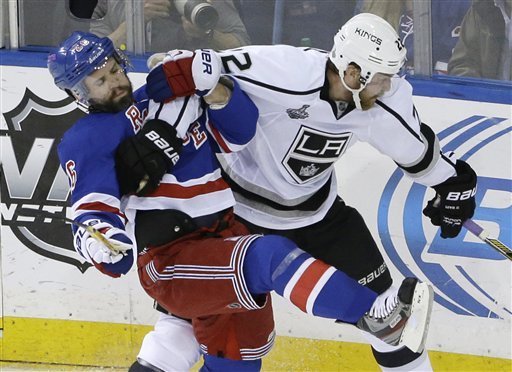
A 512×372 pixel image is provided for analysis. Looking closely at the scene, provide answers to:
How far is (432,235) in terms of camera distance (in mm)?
3934

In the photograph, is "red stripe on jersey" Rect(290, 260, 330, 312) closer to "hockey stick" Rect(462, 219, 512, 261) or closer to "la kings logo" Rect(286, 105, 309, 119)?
"la kings logo" Rect(286, 105, 309, 119)

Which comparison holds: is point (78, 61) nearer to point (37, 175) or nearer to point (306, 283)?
point (306, 283)

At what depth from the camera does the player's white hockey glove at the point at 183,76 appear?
2.91 m

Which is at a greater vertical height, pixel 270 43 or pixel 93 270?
pixel 270 43

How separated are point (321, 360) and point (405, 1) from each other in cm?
133

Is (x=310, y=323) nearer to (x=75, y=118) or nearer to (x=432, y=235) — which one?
(x=432, y=235)

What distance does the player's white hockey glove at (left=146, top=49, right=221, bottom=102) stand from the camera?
291 cm

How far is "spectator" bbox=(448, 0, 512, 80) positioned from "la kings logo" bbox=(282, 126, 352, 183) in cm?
80

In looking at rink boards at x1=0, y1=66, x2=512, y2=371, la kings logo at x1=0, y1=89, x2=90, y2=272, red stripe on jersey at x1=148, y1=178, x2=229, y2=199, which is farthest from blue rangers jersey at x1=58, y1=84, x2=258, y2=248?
la kings logo at x1=0, y1=89, x2=90, y2=272

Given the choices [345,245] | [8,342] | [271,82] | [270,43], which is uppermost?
[271,82]

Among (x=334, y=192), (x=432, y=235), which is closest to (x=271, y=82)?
(x=334, y=192)

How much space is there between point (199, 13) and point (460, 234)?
1.21m

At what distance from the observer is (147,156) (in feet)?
9.32

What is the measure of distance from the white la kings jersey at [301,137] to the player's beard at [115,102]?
1.11ft
